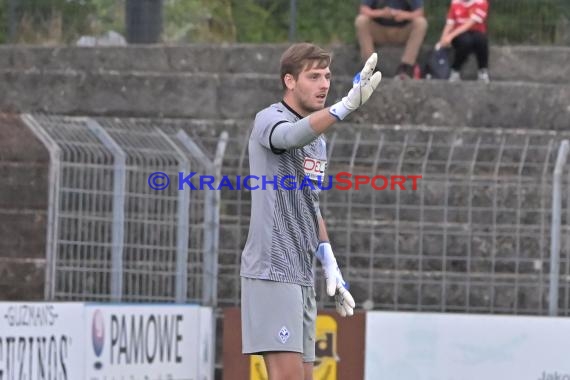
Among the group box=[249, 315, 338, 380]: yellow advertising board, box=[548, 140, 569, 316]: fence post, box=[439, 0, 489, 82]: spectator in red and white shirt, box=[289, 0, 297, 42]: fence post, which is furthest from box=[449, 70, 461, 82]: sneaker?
box=[249, 315, 338, 380]: yellow advertising board

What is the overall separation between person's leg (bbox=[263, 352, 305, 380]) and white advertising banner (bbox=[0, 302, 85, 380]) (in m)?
2.63

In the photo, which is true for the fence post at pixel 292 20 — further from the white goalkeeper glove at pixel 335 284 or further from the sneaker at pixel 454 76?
the white goalkeeper glove at pixel 335 284

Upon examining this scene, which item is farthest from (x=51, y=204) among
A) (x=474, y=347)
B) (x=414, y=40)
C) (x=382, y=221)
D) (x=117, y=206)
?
(x=414, y=40)

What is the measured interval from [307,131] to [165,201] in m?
4.26

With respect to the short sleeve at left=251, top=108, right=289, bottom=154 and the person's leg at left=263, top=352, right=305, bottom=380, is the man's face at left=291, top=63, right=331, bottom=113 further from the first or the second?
the person's leg at left=263, top=352, right=305, bottom=380

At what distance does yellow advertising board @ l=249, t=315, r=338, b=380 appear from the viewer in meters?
9.87

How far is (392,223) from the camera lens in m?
10.3

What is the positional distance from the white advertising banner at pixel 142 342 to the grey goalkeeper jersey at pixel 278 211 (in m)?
3.11

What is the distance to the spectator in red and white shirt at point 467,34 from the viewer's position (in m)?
11.4

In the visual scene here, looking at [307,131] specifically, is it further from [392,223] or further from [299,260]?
[392,223]

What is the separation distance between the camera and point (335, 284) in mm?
6449

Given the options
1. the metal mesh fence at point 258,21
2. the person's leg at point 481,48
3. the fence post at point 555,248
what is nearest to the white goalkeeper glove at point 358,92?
the fence post at point 555,248

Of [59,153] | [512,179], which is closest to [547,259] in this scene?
[512,179]

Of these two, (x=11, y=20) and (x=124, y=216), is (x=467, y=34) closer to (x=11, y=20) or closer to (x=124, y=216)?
(x=124, y=216)
